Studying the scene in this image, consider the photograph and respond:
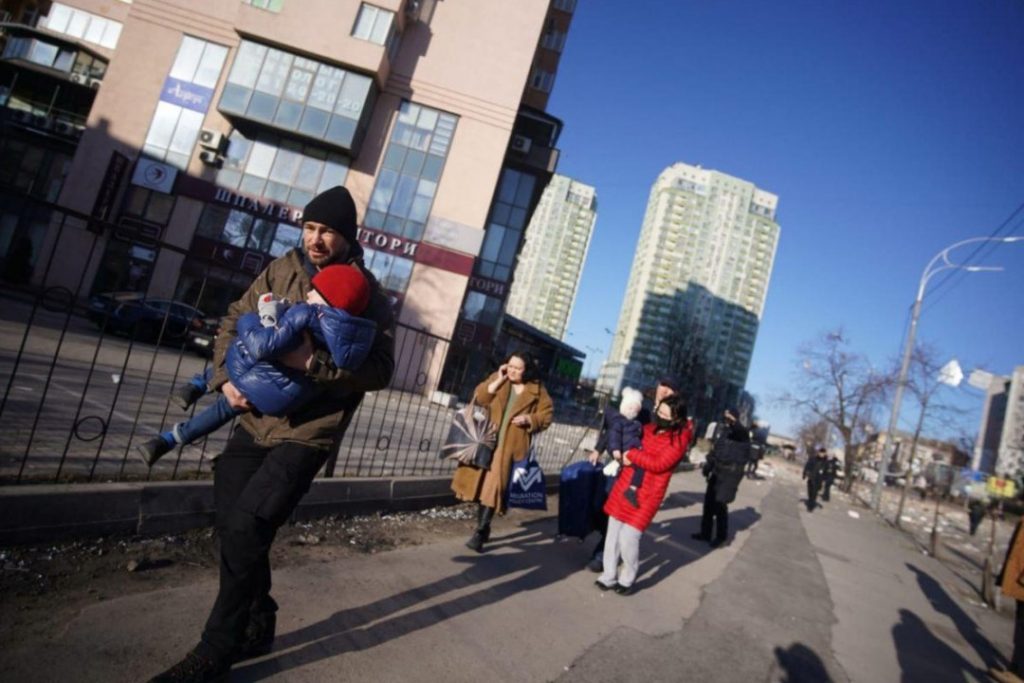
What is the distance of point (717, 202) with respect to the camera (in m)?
108

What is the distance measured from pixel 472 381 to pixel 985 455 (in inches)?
3137

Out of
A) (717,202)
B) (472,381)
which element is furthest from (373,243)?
(717,202)

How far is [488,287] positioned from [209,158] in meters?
13.1

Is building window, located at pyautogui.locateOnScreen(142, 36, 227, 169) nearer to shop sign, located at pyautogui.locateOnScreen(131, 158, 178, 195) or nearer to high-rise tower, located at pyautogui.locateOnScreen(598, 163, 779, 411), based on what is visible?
shop sign, located at pyautogui.locateOnScreen(131, 158, 178, 195)

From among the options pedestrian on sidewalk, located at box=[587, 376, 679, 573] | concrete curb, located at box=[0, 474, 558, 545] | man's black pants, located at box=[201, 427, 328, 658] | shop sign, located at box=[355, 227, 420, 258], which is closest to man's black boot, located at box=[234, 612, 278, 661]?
man's black pants, located at box=[201, 427, 328, 658]

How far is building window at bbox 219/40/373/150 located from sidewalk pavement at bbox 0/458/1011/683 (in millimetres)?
20673

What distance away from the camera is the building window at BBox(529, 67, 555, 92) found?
1222 inches

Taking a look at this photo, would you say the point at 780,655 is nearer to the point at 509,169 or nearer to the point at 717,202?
Answer: the point at 509,169

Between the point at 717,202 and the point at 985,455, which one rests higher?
the point at 717,202

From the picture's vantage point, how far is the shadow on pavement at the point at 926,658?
4521 millimetres

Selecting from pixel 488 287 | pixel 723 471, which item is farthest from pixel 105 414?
pixel 488 287

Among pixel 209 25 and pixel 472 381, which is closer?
pixel 472 381

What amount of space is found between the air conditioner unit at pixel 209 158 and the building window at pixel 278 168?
1.07 ft

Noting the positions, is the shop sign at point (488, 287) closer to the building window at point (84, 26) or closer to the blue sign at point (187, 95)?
the blue sign at point (187, 95)
